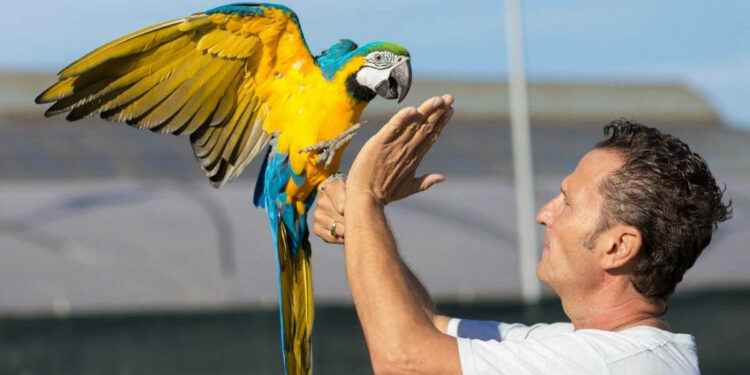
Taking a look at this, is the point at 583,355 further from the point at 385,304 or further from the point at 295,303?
the point at 295,303

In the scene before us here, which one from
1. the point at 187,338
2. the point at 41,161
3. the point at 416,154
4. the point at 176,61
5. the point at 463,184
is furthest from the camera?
the point at 463,184

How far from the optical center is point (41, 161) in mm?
11773

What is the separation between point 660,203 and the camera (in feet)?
5.98

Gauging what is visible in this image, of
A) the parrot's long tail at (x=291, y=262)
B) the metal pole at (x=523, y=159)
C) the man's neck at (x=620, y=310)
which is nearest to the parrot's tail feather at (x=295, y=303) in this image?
the parrot's long tail at (x=291, y=262)

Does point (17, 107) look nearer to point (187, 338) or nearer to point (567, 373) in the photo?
point (187, 338)

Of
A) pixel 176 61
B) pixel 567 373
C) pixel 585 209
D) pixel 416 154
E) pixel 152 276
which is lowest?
pixel 152 276

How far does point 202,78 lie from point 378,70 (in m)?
0.37

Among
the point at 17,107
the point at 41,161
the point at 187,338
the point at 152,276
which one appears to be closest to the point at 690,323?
the point at 187,338

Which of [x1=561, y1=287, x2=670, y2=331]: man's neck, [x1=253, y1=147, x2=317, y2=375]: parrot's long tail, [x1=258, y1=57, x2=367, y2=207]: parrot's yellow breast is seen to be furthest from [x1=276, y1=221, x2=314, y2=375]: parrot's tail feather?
[x1=561, y1=287, x2=670, y2=331]: man's neck

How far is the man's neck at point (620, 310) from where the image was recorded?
6.18ft

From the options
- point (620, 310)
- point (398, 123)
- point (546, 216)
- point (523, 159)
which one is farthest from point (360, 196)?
point (523, 159)

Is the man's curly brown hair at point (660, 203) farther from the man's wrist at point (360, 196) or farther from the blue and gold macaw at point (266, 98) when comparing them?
the blue and gold macaw at point (266, 98)

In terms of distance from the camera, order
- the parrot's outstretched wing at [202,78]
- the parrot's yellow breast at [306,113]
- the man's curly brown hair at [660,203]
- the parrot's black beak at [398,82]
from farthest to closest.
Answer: the parrot's black beak at [398,82]
the parrot's yellow breast at [306,113]
the parrot's outstretched wing at [202,78]
the man's curly brown hair at [660,203]

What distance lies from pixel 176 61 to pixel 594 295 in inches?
37.3
